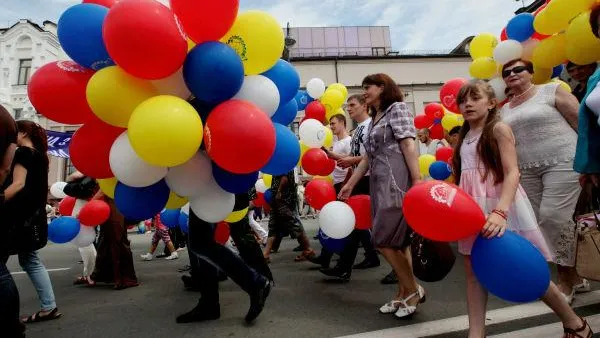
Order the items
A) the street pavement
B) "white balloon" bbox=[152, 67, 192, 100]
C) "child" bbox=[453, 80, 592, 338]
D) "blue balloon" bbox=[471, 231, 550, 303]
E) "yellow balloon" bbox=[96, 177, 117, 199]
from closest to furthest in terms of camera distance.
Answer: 1. "blue balloon" bbox=[471, 231, 550, 303]
2. "child" bbox=[453, 80, 592, 338]
3. "white balloon" bbox=[152, 67, 192, 100]
4. the street pavement
5. "yellow balloon" bbox=[96, 177, 117, 199]

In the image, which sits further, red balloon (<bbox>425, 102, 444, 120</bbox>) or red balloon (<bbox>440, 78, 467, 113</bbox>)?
red balloon (<bbox>425, 102, 444, 120</bbox>)

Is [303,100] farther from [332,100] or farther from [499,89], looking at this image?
[499,89]

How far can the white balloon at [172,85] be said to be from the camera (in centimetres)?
200

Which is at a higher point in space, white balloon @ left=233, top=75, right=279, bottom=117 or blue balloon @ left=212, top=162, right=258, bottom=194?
white balloon @ left=233, top=75, right=279, bottom=117

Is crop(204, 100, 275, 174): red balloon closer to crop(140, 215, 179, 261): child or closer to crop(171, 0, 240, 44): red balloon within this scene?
crop(171, 0, 240, 44): red balloon

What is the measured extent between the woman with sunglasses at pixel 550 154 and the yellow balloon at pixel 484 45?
1783mm

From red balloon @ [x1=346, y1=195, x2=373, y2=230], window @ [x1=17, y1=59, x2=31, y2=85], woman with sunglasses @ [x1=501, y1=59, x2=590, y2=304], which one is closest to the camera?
woman with sunglasses @ [x1=501, y1=59, x2=590, y2=304]

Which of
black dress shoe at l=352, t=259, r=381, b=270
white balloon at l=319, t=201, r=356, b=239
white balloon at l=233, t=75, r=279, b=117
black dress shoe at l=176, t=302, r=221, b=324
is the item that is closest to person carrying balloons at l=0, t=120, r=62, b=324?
black dress shoe at l=176, t=302, r=221, b=324

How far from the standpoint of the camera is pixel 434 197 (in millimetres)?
1669

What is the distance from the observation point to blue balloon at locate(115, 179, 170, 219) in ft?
7.15

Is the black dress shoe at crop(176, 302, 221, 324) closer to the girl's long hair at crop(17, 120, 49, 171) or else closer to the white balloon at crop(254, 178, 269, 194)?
the girl's long hair at crop(17, 120, 49, 171)

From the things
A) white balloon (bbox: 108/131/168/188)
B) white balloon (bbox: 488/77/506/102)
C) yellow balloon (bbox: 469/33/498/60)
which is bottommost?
white balloon (bbox: 108/131/168/188)

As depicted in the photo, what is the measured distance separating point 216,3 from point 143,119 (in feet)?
2.28

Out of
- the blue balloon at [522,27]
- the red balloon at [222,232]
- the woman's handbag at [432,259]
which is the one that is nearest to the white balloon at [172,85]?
the red balloon at [222,232]
